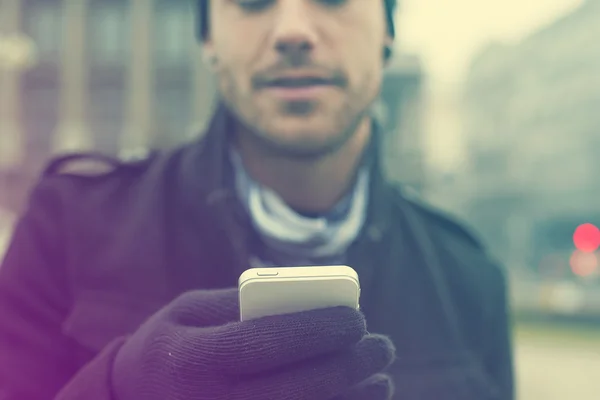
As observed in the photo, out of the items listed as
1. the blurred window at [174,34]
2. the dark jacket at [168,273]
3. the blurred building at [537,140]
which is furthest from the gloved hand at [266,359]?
the blurred window at [174,34]

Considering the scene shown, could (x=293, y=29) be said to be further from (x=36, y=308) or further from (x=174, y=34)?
(x=174, y=34)

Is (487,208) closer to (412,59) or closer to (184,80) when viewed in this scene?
(412,59)

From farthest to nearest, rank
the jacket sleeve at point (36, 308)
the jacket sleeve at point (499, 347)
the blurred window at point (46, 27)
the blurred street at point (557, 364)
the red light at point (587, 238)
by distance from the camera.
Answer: the blurred window at point (46, 27), the red light at point (587, 238), the blurred street at point (557, 364), the jacket sleeve at point (499, 347), the jacket sleeve at point (36, 308)

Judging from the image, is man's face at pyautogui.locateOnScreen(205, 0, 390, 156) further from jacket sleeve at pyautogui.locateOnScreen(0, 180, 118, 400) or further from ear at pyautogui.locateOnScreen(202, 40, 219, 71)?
jacket sleeve at pyautogui.locateOnScreen(0, 180, 118, 400)

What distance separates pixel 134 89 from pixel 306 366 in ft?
40.9

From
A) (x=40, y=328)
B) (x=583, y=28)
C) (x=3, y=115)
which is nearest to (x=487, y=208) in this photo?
(x=583, y=28)

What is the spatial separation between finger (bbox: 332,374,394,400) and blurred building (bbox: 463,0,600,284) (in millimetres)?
2732

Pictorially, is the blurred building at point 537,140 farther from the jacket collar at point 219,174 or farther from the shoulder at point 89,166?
the shoulder at point 89,166

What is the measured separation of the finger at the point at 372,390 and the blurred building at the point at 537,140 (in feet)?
8.96

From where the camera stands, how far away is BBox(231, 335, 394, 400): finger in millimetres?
531

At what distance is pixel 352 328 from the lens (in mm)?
554

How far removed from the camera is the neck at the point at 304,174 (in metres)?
0.97

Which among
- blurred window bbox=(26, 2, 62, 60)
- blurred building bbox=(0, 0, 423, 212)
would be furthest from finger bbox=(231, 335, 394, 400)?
blurred window bbox=(26, 2, 62, 60)

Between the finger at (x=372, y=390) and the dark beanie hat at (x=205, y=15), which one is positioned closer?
the finger at (x=372, y=390)
